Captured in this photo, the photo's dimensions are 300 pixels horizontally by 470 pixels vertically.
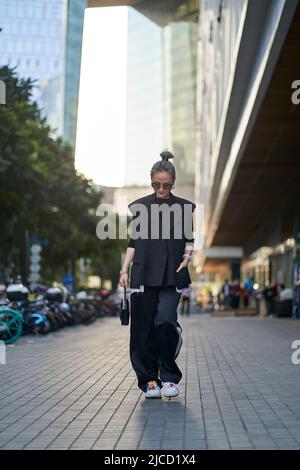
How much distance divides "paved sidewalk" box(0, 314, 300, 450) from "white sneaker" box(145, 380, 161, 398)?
0.25ft

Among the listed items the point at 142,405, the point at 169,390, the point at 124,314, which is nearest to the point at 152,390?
the point at 169,390

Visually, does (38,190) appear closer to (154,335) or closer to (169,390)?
(154,335)

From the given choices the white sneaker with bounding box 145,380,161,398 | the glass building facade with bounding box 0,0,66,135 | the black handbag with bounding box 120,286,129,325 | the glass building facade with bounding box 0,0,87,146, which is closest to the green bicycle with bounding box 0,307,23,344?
the glass building facade with bounding box 0,0,87,146

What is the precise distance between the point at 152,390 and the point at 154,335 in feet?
1.53

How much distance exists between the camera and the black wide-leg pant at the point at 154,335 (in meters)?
7.83

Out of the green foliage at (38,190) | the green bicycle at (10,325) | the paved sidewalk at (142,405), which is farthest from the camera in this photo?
the green foliage at (38,190)

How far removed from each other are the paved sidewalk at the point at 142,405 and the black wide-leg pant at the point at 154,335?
0.26 m

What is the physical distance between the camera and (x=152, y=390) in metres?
7.92

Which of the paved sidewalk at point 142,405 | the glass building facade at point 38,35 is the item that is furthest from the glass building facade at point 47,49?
the paved sidewalk at point 142,405

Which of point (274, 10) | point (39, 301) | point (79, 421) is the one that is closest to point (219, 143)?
point (39, 301)

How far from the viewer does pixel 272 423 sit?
654 centimetres

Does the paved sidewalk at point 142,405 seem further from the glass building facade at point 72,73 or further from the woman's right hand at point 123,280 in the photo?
the glass building facade at point 72,73

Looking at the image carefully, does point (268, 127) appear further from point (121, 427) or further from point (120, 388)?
point (121, 427)

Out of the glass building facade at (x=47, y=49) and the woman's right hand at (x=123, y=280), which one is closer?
the woman's right hand at (x=123, y=280)
